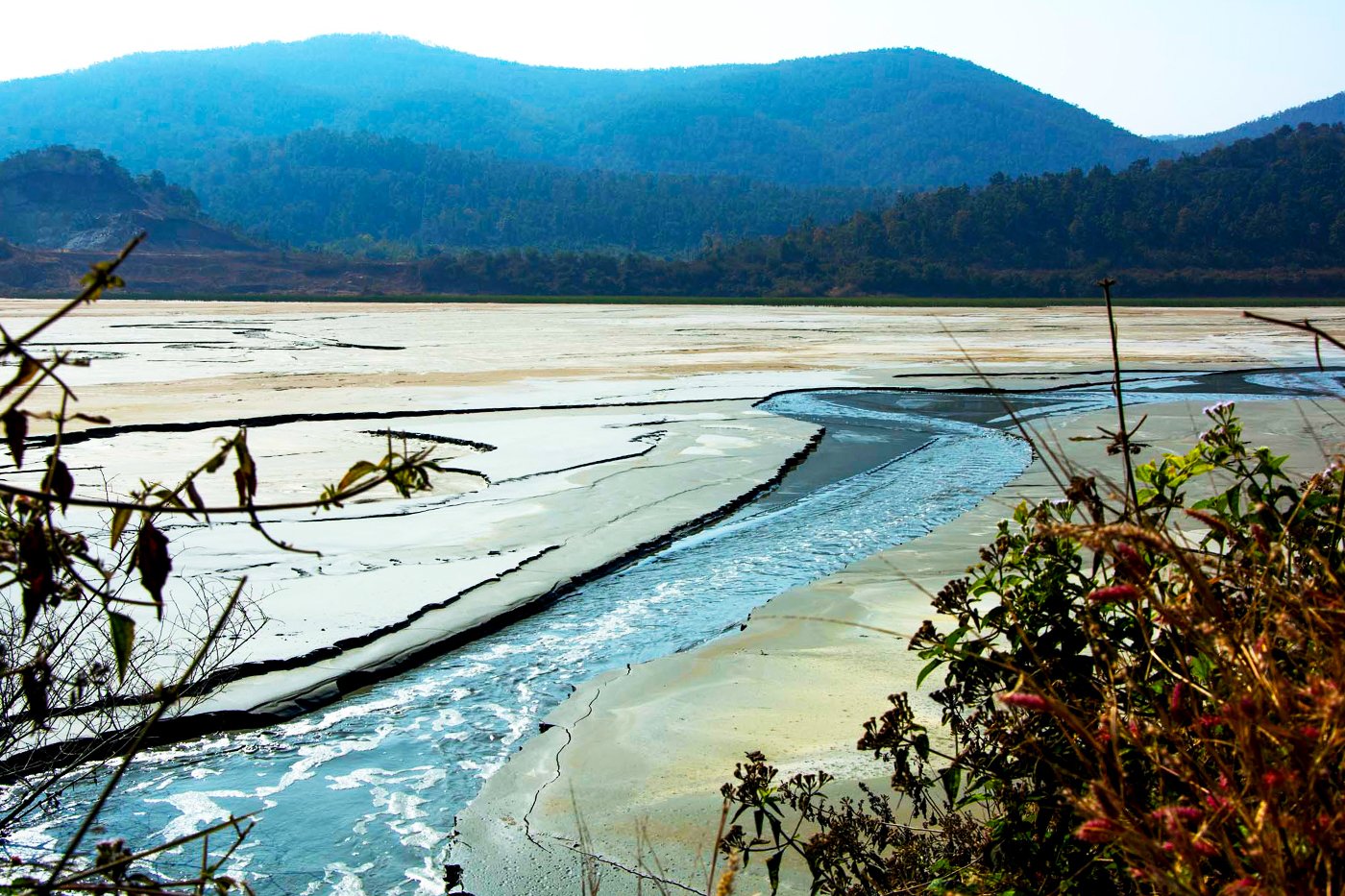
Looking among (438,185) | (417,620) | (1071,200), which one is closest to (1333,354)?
(417,620)

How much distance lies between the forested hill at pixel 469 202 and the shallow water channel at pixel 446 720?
11248cm

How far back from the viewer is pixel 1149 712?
1932 mm

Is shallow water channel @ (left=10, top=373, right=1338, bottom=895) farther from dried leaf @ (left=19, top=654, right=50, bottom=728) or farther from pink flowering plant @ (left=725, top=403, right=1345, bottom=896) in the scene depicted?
dried leaf @ (left=19, top=654, right=50, bottom=728)

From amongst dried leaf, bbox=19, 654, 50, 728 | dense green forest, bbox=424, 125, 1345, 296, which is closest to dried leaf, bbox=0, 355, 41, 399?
dried leaf, bbox=19, 654, 50, 728

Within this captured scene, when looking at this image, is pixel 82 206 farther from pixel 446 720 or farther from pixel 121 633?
pixel 121 633

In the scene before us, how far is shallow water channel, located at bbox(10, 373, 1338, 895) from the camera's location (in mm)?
3693

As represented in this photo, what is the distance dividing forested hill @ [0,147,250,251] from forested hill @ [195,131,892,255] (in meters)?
9.64

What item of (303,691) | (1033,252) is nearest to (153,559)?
(303,691)

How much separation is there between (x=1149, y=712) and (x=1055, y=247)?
288 feet

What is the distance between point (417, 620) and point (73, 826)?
225cm

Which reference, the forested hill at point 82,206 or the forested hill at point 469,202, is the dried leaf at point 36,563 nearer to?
the forested hill at point 82,206

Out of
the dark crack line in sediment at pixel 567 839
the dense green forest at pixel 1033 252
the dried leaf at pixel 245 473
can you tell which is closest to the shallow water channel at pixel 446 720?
the dark crack line in sediment at pixel 567 839

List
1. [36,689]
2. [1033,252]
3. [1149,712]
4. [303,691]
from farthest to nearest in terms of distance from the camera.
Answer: [1033,252]
[303,691]
[1149,712]
[36,689]

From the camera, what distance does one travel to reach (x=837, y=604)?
6.17m
